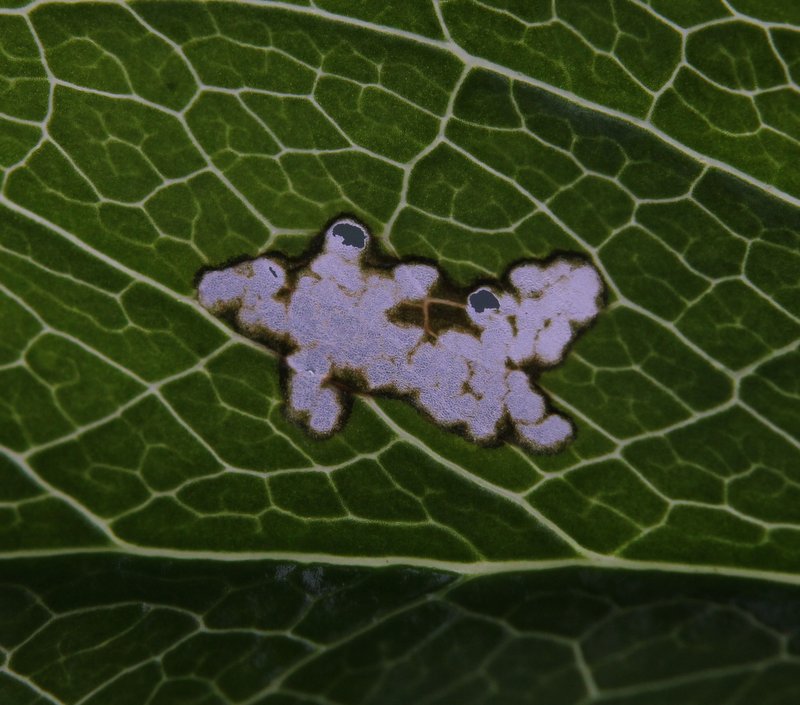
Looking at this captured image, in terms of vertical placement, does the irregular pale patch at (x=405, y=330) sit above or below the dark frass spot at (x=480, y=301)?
below

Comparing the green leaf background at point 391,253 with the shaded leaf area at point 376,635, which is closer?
the shaded leaf area at point 376,635

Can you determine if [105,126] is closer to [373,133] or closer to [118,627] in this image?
[373,133]

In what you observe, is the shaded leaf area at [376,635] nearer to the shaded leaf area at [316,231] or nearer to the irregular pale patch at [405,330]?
the shaded leaf area at [316,231]

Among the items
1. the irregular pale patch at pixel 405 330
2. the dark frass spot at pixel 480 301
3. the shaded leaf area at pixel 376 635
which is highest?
the dark frass spot at pixel 480 301

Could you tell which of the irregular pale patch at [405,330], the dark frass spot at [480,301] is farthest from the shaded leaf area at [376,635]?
the dark frass spot at [480,301]

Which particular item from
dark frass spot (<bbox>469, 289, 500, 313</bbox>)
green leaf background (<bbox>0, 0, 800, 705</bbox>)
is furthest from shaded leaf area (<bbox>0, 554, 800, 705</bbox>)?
dark frass spot (<bbox>469, 289, 500, 313</bbox>)

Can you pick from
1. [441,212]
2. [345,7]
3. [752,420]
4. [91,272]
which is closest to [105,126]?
[91,272]
